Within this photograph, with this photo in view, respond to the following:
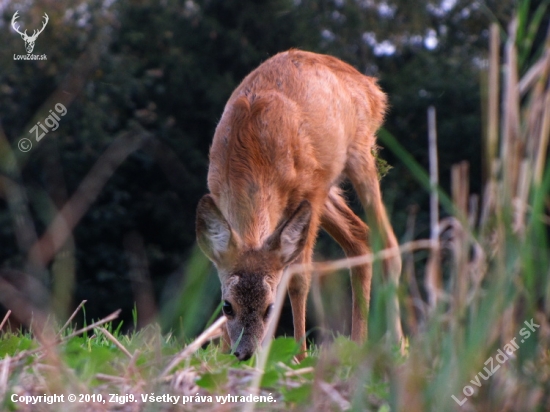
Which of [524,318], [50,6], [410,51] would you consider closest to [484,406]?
[524,318]

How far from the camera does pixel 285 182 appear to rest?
655 centimetres

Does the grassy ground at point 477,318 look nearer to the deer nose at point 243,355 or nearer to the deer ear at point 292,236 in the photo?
the deer nose at point 243,355

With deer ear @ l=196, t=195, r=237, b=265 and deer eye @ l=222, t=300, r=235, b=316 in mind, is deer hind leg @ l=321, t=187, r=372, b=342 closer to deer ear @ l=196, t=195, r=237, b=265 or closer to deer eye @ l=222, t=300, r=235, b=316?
deer ear @ l=196, t=195, r=237, b=265

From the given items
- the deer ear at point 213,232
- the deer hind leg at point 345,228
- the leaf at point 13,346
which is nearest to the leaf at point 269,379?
the leaf at point 13,346

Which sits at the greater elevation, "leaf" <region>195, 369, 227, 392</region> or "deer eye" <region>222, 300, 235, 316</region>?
"leaf" <region>195, 369, 227, 392</region>

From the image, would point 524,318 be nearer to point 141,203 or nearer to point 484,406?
point 484,406

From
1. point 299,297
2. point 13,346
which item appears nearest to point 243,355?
point 13,346

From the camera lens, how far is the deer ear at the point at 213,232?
18.6ft

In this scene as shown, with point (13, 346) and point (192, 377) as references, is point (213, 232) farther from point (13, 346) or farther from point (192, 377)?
point (192, 377)

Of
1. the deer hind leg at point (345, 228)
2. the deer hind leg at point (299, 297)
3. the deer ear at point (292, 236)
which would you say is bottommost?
the deer hind leg at point (299, 297)

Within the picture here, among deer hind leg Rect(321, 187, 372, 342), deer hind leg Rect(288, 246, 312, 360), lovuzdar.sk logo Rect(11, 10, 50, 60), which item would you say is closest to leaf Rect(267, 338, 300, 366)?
Answer: deer hind leg Rect(288, 246, 312, 360)

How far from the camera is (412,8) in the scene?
29.0 meters

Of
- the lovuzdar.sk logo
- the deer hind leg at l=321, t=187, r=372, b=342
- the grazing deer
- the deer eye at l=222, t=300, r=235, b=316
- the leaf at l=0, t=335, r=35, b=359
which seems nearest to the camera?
the leaf at l=0, t=335, r=35, b=359

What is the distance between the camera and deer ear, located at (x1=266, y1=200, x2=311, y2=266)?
5699mm
